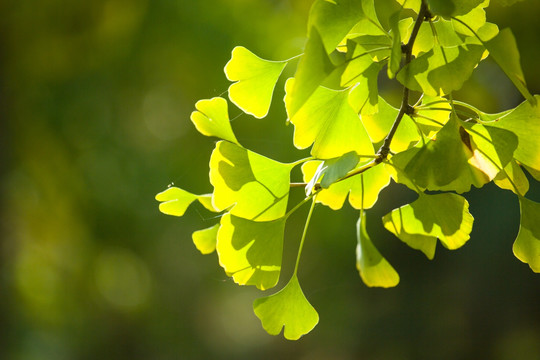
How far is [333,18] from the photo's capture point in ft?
0.90

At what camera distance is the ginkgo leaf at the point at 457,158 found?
281 millimetres

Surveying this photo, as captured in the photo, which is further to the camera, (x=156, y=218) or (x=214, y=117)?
(x=156, y=218)

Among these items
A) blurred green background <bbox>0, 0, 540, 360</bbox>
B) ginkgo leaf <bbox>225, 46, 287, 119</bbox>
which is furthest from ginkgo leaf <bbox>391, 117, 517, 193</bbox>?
blurred green background <bbox>0, 0, 540, 360</bbox>

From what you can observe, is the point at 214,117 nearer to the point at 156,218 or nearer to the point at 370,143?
the point at 370,143

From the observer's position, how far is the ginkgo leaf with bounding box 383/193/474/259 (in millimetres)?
309

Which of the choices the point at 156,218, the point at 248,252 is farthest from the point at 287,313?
the point at 156,218

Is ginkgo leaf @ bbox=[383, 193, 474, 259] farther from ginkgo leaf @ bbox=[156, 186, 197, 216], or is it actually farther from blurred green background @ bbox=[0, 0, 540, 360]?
blurred green background @ bbox=[0, 0, 540, 360]

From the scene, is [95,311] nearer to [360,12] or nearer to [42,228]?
[42,228]

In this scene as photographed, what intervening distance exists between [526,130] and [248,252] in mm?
193

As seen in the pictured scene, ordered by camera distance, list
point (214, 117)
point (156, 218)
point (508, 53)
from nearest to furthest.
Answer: point (508, 53), point (214, 117), point (156, 218)

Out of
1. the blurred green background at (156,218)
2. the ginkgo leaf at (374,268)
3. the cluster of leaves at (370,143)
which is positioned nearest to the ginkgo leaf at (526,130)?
the cluster of leaves at (370,143)

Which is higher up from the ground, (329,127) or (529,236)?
(329,127)

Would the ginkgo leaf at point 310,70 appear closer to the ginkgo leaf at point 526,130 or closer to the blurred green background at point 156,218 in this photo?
the ginkgo leaf at point 526,130

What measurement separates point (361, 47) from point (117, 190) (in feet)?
8.76
